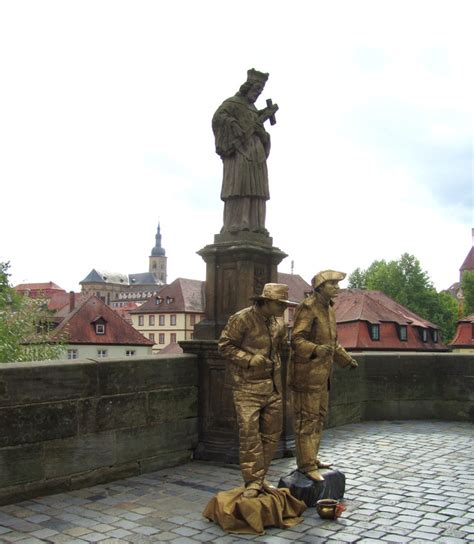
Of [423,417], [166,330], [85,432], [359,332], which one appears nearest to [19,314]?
[423,417]

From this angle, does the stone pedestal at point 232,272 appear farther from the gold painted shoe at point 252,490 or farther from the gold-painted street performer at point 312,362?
the gold painted shoe at point 252,490

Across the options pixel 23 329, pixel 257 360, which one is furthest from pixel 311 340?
pixel 23 329

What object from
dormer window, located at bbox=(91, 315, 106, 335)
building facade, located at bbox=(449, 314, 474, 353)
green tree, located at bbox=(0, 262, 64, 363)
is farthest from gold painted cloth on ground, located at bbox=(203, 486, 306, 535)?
dormer window, located at bbox=(91, 315, 106, 335)

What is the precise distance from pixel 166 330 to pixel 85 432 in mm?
60113

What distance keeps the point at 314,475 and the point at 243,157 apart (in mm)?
4028

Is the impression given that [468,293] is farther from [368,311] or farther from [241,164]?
[241,164]

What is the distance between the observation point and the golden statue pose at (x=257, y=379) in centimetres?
504

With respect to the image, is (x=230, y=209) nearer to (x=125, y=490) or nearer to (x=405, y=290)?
(x=125, y=490)

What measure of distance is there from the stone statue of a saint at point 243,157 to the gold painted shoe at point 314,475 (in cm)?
325

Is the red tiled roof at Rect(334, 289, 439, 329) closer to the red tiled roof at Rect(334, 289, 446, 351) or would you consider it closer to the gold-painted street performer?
the red tiled roof at Rect(334, 289, 446, 351)

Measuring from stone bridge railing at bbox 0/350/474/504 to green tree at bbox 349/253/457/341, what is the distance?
54.1 meters

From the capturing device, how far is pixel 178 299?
2576 inches

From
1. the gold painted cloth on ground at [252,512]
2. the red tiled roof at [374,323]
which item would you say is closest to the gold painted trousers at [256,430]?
the gold painted cloth on ground at [252,512]

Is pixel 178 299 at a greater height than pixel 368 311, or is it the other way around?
pixel 178 299
